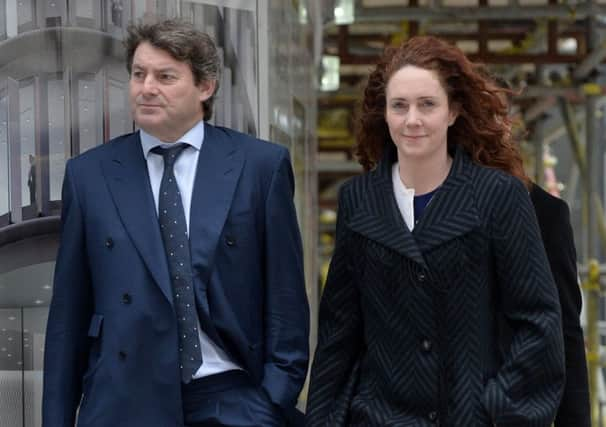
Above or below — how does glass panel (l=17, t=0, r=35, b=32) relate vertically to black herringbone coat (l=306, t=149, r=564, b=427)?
above

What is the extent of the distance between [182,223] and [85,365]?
0.51 m

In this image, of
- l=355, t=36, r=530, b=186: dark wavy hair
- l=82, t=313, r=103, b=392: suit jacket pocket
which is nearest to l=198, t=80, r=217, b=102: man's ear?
l=355, t=36, r=530, b=186: dark wavy hair

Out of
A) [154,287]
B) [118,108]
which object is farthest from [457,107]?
[118,108]

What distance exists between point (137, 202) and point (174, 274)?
0.23m

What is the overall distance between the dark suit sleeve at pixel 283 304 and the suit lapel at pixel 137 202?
32cm

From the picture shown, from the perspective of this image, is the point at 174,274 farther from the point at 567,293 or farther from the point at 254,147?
the point at 567,293

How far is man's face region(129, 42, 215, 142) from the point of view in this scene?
13.6ft

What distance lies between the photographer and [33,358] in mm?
5113

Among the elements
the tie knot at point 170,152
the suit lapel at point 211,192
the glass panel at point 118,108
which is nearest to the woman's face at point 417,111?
the suit lapel at point 211,192

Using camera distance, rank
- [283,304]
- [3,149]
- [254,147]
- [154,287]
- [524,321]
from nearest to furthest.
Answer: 1. [524,321]
2. [154,287]
3. [283,304]
4. [254,147]
5. [3,149]

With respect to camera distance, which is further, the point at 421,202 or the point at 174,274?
the point at 174,274

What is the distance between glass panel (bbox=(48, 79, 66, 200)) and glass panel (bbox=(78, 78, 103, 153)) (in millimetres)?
61

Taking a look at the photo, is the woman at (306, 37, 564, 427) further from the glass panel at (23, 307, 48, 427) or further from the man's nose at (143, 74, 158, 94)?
the glass panel at (23, 307, 48, 427)

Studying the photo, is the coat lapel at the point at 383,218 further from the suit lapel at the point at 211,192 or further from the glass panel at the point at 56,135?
the glass panel at the point at 56,135
